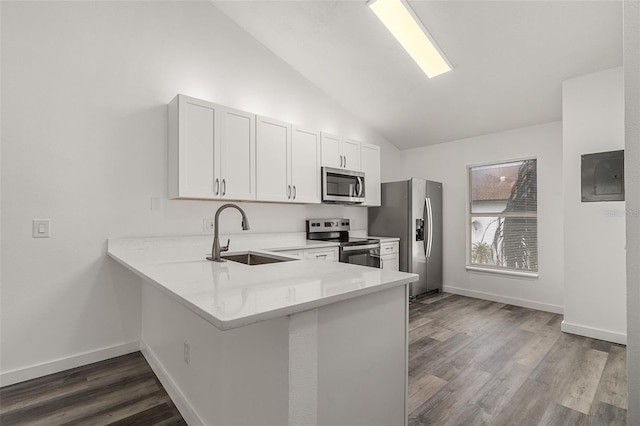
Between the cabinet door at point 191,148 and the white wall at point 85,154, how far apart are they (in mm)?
215

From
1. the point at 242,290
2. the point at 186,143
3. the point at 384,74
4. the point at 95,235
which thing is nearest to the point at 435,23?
the point at 384,74

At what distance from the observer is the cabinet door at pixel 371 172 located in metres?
4.36

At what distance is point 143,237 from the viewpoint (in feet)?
8.79

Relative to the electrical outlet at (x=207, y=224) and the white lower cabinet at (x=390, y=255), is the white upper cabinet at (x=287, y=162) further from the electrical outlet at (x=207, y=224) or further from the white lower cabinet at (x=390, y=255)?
the white lower cabinet at (x=390, y=255)

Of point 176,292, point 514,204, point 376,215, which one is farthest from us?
point 376,215

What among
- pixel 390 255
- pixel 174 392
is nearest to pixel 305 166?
pixel 390 255

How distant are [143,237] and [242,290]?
6.55ft

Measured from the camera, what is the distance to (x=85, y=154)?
245 cm

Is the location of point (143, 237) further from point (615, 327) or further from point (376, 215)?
point (615, 327)

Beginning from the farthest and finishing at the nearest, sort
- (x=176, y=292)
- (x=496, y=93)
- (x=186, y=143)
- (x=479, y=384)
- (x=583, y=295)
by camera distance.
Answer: (x=496, y=93)
(x=583, y=295)
(x=186, y=143)
(x=479, y=384)
(x=176, y=292)

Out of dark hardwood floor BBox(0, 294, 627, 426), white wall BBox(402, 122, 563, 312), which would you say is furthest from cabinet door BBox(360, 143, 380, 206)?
dark hardwood floor BBox(0, 294, 627, 426)

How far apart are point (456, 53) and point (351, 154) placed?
1.68 m

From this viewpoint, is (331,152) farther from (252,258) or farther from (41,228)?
(41,228)

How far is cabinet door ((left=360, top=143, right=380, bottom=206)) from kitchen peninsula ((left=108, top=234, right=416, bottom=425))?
108 inches
